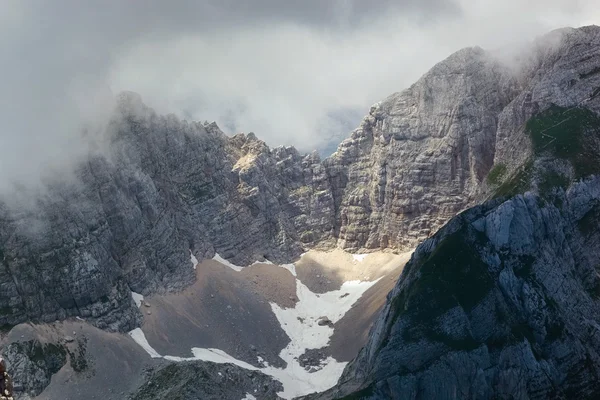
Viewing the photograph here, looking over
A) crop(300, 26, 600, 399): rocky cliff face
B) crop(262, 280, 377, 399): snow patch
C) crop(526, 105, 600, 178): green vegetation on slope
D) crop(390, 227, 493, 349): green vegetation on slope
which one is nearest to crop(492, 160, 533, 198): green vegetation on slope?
crop(300, 26, 600, 399): rocky cliff face

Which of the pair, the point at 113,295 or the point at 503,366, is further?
the point at 113,295

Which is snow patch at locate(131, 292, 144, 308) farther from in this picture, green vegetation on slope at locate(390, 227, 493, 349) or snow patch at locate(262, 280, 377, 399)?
green vegetation on slope at locate(390, 227, 493, 349)

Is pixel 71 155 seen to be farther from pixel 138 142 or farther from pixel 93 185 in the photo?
pixel 138 142

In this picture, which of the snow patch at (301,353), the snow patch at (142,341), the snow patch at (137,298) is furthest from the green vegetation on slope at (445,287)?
the snow patch at (137,298)

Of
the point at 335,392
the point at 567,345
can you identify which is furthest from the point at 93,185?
the point at 567,345

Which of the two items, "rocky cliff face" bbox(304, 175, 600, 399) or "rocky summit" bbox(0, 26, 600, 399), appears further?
"rocky summit" bbox(0, 26, 600, 399)

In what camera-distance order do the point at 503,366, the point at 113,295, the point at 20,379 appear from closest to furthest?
1. the point at 503,366
2. the point at 20,379
3. the point at 113,295

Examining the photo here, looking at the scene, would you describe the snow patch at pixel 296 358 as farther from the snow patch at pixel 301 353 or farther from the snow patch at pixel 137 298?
the snow patch at pixel 137 298

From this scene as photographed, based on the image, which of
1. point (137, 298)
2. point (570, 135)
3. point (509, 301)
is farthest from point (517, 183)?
point (137, 298)

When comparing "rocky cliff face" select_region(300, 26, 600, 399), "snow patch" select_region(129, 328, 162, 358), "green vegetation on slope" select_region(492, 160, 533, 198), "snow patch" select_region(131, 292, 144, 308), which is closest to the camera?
"rocky cliff face" select_region(300, 26, 600, 399)

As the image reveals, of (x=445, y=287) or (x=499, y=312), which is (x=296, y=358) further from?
(x=499, y=312)

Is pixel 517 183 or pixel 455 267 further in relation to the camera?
pixel 517 183
